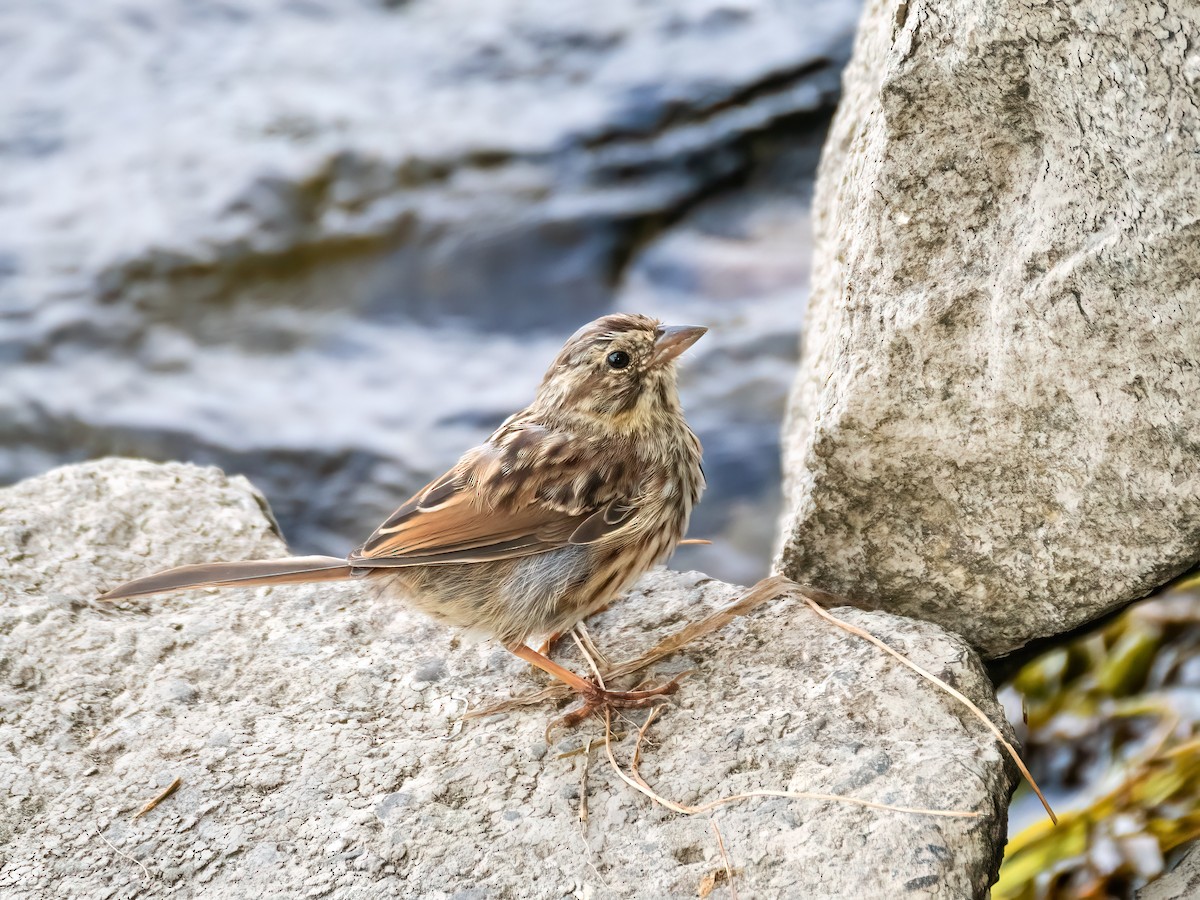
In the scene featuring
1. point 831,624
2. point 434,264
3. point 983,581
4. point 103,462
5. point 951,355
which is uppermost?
point 951,355

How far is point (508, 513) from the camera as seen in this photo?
366 centimetres

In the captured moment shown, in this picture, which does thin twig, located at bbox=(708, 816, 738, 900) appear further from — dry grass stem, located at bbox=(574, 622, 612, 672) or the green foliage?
the green foliage

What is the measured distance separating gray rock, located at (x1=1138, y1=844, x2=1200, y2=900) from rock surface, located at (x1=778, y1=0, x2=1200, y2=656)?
2.08ft

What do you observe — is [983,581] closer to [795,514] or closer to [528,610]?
[795,514]

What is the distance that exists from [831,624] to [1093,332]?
1048 millimetres

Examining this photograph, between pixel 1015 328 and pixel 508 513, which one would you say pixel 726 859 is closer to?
pixel 508 513

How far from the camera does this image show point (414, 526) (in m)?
3.65

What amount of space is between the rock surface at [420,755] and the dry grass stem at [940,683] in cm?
3

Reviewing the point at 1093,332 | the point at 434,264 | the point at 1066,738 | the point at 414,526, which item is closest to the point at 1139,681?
the point at 1066,738

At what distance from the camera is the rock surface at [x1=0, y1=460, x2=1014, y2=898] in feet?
9.38

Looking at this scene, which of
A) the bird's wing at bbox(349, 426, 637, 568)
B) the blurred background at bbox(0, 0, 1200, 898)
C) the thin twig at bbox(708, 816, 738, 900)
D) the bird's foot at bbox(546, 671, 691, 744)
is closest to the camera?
the thin twig at bbox(708, 816, 738, 900)

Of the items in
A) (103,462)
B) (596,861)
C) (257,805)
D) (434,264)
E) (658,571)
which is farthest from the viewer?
(434,264)

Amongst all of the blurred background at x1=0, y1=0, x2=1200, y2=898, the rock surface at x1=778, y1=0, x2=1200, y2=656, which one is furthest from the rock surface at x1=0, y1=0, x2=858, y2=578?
the rock surface at x1=778, y1=0, x2=1200, y2=656

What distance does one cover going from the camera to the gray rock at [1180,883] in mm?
2971
